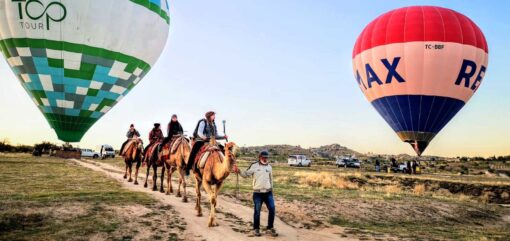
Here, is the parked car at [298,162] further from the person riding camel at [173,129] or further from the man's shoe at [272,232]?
the man's shoe at [272,232]

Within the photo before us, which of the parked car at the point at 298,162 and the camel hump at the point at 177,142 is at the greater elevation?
the camel hump at the point at 177,142

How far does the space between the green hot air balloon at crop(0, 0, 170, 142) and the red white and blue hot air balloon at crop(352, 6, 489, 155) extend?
71.9 feet

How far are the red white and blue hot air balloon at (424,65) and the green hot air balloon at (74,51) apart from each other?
863 inches

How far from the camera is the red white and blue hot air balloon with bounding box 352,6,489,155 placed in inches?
1388

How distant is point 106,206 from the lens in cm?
1293

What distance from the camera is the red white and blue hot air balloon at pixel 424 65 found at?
35.2 meters

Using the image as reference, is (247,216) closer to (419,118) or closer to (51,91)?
(51,91)

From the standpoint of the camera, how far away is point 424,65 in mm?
35594

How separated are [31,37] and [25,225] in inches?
715

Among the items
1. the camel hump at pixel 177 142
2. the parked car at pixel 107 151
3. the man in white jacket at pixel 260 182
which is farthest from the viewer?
the parked car at pixel 107 151

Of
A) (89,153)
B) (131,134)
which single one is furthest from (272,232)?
(89,153)

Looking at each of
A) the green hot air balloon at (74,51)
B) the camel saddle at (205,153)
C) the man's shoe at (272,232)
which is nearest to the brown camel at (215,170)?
the camel saddle at (205,153)

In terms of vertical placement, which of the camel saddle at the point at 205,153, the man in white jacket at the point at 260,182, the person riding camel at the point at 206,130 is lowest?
the man in white jacket at the point at 260,182

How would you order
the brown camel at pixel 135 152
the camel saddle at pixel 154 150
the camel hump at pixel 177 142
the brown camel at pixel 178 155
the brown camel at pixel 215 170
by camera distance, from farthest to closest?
1. the brown camel at pixel 135 152
2. the camel saddle at pixel 154 150
3. the camel hump at pixel 177 142
4. the brown camel at pixel 178 155
5. the brown camel at pixel 215 170
